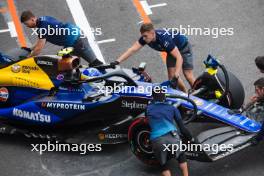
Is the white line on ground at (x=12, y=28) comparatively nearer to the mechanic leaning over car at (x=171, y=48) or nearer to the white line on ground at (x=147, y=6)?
the white line on ground at (x=147, y=6)

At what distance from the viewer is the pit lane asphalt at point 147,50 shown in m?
9.48

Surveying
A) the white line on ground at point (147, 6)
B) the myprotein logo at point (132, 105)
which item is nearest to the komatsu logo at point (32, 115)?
the myprotein logo at point (132, 105)

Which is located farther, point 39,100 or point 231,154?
point 39,100

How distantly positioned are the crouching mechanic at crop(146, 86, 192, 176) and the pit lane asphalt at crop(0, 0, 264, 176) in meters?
0.63

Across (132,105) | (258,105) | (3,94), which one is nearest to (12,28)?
A: (3,94)

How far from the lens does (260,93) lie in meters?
9.37

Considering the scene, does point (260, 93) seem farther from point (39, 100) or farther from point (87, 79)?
point (39, 100)

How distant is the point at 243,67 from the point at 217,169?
125 inches

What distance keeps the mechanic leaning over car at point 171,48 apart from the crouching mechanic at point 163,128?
4.45ft

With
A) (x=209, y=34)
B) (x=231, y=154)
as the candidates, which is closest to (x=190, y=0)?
(x=209, y=34)

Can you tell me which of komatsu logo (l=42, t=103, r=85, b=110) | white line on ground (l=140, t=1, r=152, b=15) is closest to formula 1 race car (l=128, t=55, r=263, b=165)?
komatsu logo (l=42, t=103, r=85, b=110)

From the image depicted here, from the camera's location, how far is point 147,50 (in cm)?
1280

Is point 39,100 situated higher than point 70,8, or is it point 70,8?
point 70,8

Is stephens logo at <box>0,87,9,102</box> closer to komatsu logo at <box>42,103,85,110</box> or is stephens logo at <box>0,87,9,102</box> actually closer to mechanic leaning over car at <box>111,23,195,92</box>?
komatsu logo at <box>42,103,85,110</box>
